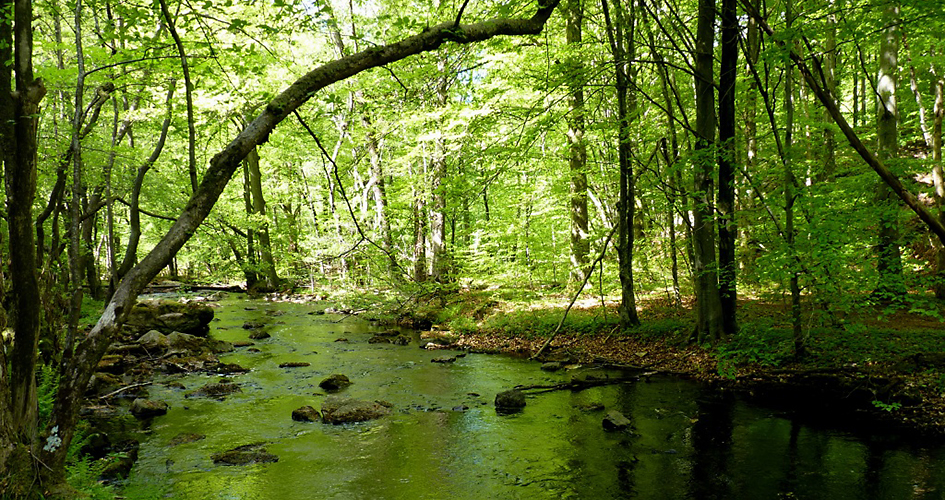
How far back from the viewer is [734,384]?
31.6ft

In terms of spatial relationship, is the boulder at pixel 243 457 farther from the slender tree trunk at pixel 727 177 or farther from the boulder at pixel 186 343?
the slender tree trunk at pixel 727 177

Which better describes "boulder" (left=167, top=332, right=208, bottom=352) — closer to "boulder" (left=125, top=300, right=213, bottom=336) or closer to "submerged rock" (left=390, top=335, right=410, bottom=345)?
"boulder" (left=125, top=300, right=213, bottom=336)

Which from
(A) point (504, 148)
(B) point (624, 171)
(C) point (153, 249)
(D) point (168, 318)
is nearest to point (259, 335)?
(D) point (168, 318)

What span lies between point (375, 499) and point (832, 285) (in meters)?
7.08

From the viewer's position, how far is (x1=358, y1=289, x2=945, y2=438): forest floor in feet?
25.1

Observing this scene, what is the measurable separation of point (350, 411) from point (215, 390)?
3.33 metres

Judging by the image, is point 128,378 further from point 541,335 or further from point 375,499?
point 541,335

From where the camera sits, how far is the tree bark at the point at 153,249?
3.29 meters

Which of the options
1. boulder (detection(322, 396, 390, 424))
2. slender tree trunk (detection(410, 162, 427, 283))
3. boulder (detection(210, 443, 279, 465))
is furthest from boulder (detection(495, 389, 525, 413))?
slender tree trunk (detection(410, 162, 427, 283))

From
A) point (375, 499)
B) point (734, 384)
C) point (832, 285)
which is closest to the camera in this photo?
point (375, 499)

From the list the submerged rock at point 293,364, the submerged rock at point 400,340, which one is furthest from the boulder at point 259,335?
the submerged rock at point 400,340

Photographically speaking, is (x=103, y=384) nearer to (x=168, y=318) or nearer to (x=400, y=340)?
(x=168, y=318)

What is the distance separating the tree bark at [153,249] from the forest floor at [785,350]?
7611 millimetres

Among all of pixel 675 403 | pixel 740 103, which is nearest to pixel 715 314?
pixel 675 403
